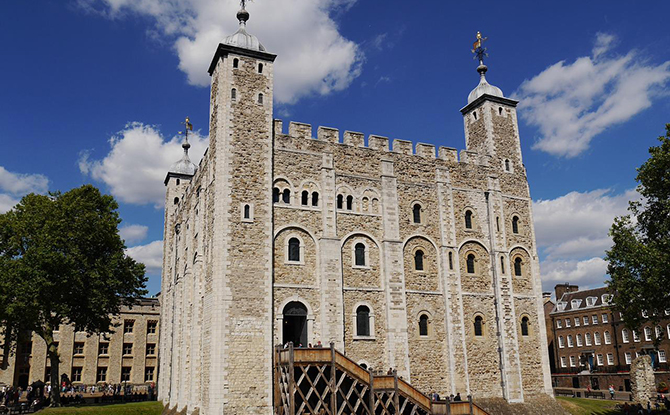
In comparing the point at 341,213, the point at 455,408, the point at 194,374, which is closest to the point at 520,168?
the point at 341,213

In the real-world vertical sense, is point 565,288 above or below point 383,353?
above

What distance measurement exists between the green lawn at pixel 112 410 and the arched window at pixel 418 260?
18.8 meters

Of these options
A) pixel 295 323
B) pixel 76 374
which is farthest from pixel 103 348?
pixel 295 323

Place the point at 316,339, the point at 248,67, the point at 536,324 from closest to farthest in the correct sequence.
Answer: the point at 316,339
the point at 248,67
the point at 536,324

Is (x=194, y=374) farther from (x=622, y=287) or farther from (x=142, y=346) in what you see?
(x=142, y=346)

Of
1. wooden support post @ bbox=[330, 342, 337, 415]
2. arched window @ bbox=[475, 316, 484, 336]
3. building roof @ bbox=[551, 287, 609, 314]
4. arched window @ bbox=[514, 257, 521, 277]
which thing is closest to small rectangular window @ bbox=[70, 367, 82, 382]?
wooden support post @ bbox=[330, 342, 337, 415]

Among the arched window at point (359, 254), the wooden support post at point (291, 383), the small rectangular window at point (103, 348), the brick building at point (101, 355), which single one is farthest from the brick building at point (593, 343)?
the small rectangular window at point (103, 348)

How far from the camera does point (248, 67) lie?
27.9 metres

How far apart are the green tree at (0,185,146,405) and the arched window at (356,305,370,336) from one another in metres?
16.6

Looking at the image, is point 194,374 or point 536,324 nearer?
point 194,374

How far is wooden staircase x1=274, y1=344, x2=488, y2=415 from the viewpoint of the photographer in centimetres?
2247

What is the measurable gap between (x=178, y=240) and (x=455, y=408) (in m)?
22.4

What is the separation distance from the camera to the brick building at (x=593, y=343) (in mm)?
50969

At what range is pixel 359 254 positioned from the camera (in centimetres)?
2844
